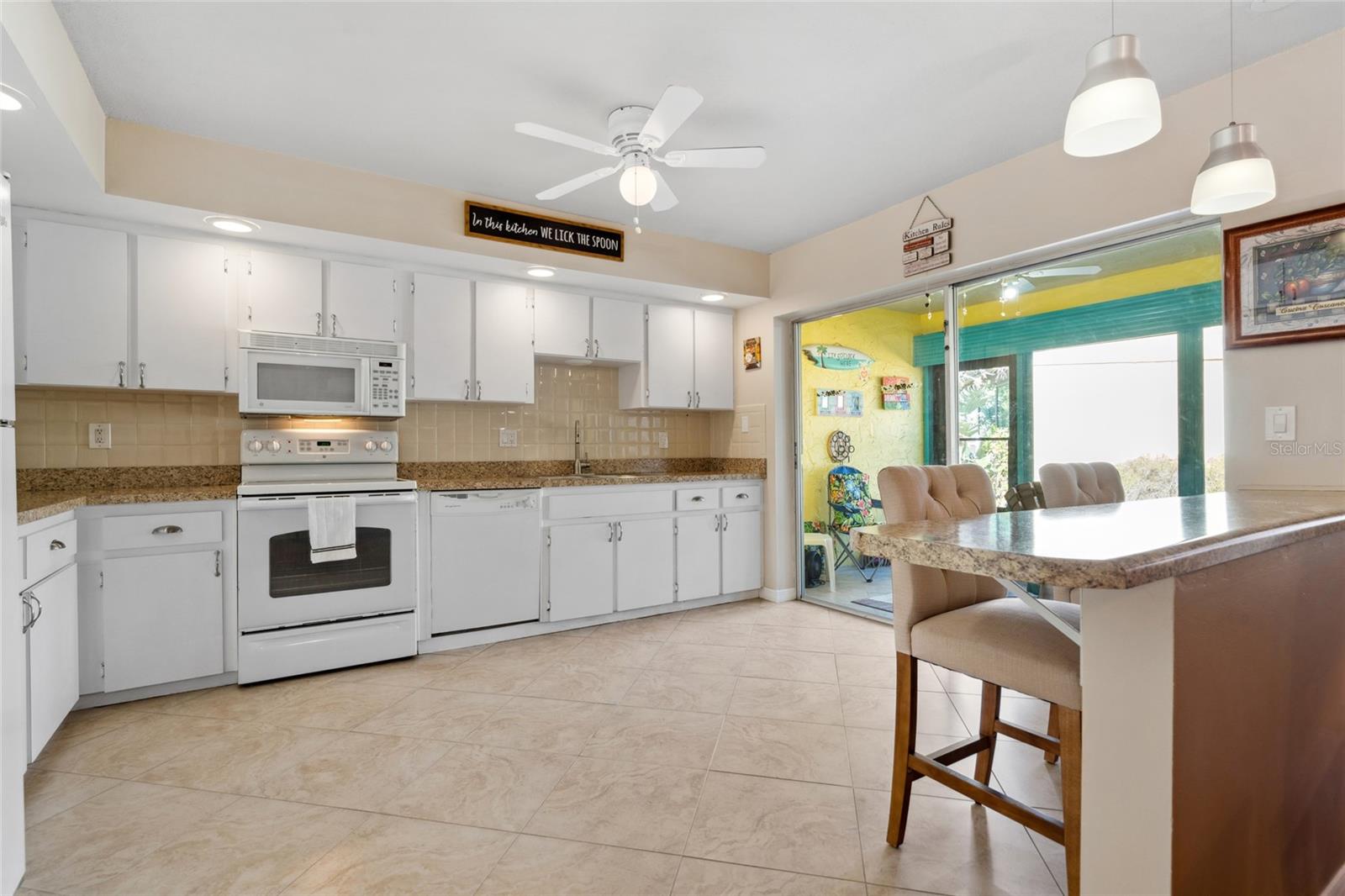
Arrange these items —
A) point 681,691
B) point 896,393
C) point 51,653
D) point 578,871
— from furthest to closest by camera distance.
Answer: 1. point 896,393
2. point 681,691
3. point 51,653
4. point 578,871

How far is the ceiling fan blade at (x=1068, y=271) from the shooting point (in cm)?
299

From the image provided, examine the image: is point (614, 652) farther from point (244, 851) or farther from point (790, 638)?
point (244, 851)

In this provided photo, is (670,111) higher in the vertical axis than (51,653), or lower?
higher

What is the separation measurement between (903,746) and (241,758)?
89.3 inches

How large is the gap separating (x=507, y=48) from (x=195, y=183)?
5.54 feet

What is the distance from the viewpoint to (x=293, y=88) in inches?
97.5

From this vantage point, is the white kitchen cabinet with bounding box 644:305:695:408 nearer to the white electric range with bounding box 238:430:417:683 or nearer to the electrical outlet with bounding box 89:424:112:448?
the white electric range with bounding box 238:430:417:683

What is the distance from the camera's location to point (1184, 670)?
3.39ft

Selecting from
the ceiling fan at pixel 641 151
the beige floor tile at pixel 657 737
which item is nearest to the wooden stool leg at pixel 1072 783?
the beige floor tile at pixel 657 737

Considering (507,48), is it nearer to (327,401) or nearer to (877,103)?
(877,103)

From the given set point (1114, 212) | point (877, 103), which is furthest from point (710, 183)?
point (1114, 212)

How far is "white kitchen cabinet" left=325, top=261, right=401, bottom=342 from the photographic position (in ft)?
11.2

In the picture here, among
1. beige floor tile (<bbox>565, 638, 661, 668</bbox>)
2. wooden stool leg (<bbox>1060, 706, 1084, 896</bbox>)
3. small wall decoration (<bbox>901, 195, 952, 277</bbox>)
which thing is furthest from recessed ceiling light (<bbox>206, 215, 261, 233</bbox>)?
wooden stool leg (<bbox>1060, 706, 1084, 896</bbox>)

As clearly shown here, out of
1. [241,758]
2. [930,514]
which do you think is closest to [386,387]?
[241,758]
